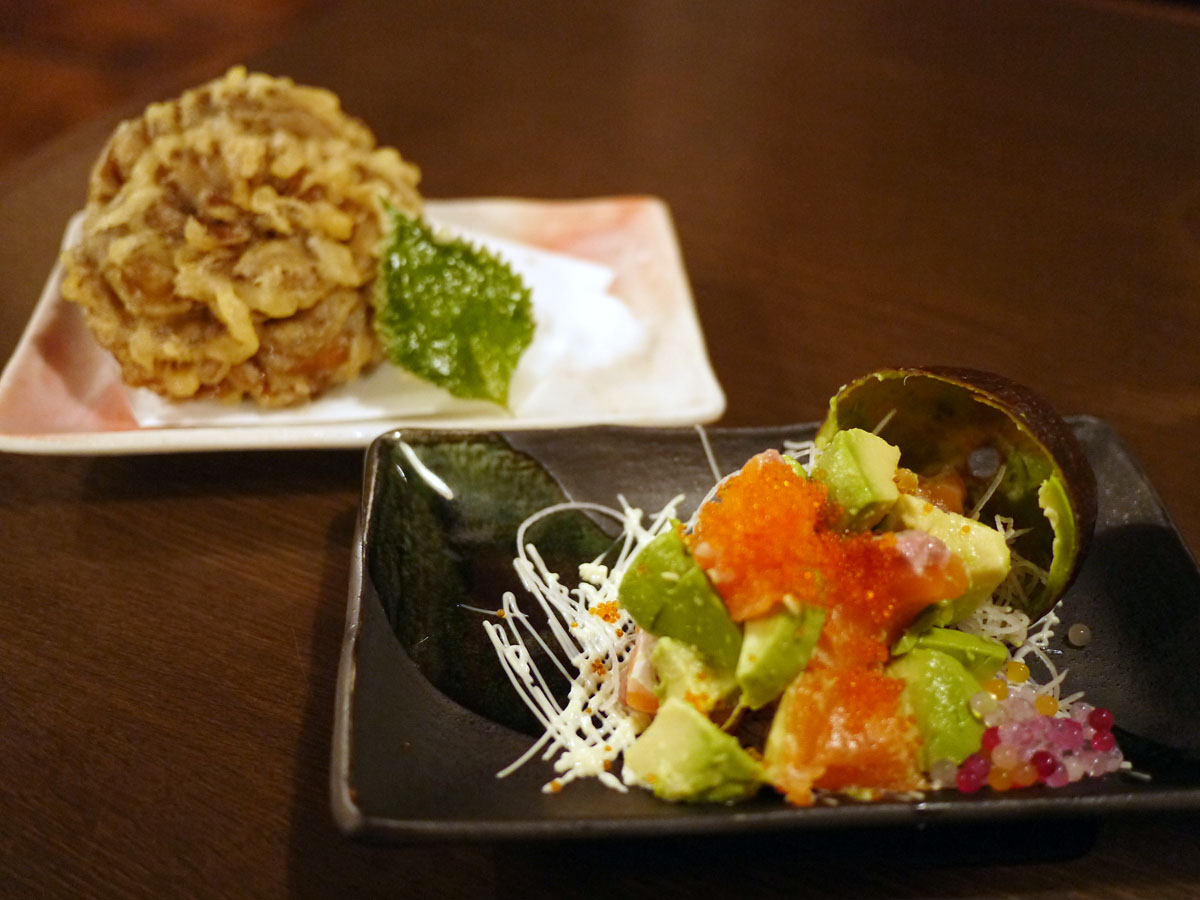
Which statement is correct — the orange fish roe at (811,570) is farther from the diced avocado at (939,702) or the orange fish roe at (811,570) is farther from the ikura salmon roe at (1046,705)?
the ikura salmon roe at (1046,705)

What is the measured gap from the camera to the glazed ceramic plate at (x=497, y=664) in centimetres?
116

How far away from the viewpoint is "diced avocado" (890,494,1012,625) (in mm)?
1351

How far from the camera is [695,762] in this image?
3.85 ft

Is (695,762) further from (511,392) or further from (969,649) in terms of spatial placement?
(511,392)

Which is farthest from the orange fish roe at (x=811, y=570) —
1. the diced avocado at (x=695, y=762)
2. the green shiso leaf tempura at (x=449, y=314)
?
the green shiso leaf tempura at (x=449, y=314)

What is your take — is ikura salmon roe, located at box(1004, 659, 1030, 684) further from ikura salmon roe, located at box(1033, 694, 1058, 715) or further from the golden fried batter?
the golden fried batter

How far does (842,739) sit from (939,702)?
0.16 m

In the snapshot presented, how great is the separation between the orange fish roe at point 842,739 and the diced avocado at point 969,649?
13 cm

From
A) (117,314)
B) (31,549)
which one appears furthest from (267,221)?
(31,549)

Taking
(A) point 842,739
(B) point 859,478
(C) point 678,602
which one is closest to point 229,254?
(C) point 678,602

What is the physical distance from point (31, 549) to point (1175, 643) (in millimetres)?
1996

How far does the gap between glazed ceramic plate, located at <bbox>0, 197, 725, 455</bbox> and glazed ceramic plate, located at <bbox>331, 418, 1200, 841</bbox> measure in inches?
6.5

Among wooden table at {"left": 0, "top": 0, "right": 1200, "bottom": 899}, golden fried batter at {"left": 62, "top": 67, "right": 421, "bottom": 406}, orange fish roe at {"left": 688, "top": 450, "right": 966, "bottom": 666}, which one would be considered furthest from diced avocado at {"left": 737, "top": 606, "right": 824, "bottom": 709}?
golden fried batter at {"left": 62, "top": 67, "right": 421, "bottom": 406}

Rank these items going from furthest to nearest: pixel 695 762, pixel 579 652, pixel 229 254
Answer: pixel 229 254 → pixel 579 652 → pixel 695 762
